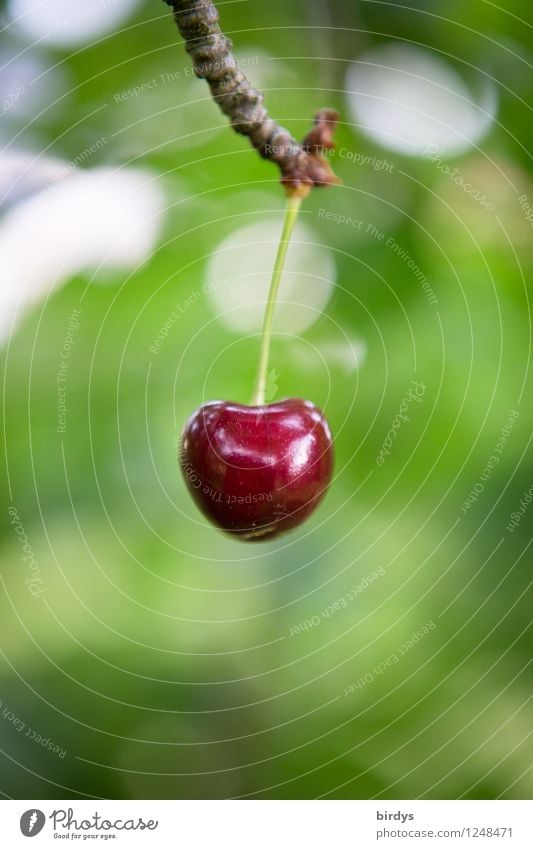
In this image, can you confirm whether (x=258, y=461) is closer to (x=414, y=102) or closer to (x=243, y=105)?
Result: (x=243, y=105)

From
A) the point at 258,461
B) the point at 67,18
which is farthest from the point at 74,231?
the point at 258,461

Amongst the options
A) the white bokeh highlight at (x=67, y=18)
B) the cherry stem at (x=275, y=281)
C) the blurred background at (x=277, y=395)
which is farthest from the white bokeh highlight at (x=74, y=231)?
the cherry stem at (x=275, y=281)

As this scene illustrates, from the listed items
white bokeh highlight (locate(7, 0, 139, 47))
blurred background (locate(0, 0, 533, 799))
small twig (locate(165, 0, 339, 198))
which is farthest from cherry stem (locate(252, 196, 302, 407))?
white bokeh highlight (locate(7, 0, 139, 47))

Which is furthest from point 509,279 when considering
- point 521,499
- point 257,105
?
point 257,105

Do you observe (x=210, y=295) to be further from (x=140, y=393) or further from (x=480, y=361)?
(x=480, y=361)

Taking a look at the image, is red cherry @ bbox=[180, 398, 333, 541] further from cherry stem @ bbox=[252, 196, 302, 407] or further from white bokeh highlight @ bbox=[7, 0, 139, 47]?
white bokeh highlight @ bbox=[7, 0, 139, 47]

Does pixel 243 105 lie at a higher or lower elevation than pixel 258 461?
higher
